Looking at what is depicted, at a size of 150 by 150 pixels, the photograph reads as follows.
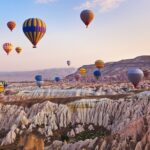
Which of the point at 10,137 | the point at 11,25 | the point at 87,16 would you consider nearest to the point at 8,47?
the point at 11,25

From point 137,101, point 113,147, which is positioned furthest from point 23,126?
point 113,147

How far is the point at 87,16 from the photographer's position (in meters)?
77.9

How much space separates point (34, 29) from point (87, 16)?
1868 centimetres

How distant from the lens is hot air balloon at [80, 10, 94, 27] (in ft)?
254

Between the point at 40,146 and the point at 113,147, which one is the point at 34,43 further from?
the point at 113,147

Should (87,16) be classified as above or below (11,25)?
below

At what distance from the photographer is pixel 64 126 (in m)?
70.1

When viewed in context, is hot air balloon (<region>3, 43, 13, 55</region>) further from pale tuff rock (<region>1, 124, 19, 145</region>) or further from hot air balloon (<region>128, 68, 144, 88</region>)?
hot air balloon (<region>128, 68, 144, 88</region>)

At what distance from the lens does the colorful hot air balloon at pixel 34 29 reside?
205 feet

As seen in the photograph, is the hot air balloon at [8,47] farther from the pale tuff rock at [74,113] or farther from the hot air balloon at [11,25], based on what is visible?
the pale tuff rock at [74,113]

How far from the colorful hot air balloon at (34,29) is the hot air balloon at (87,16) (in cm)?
1606

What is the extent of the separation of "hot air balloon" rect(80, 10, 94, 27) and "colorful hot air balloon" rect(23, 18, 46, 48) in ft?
52.7

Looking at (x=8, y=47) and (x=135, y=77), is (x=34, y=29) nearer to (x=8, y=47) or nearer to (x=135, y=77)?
(x=135, y=77)

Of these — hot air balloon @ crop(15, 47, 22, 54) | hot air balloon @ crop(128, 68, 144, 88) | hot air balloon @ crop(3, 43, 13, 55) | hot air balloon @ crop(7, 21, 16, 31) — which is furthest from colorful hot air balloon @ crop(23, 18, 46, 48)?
hot air balloon @ crop(15, 47, 22, 54)
